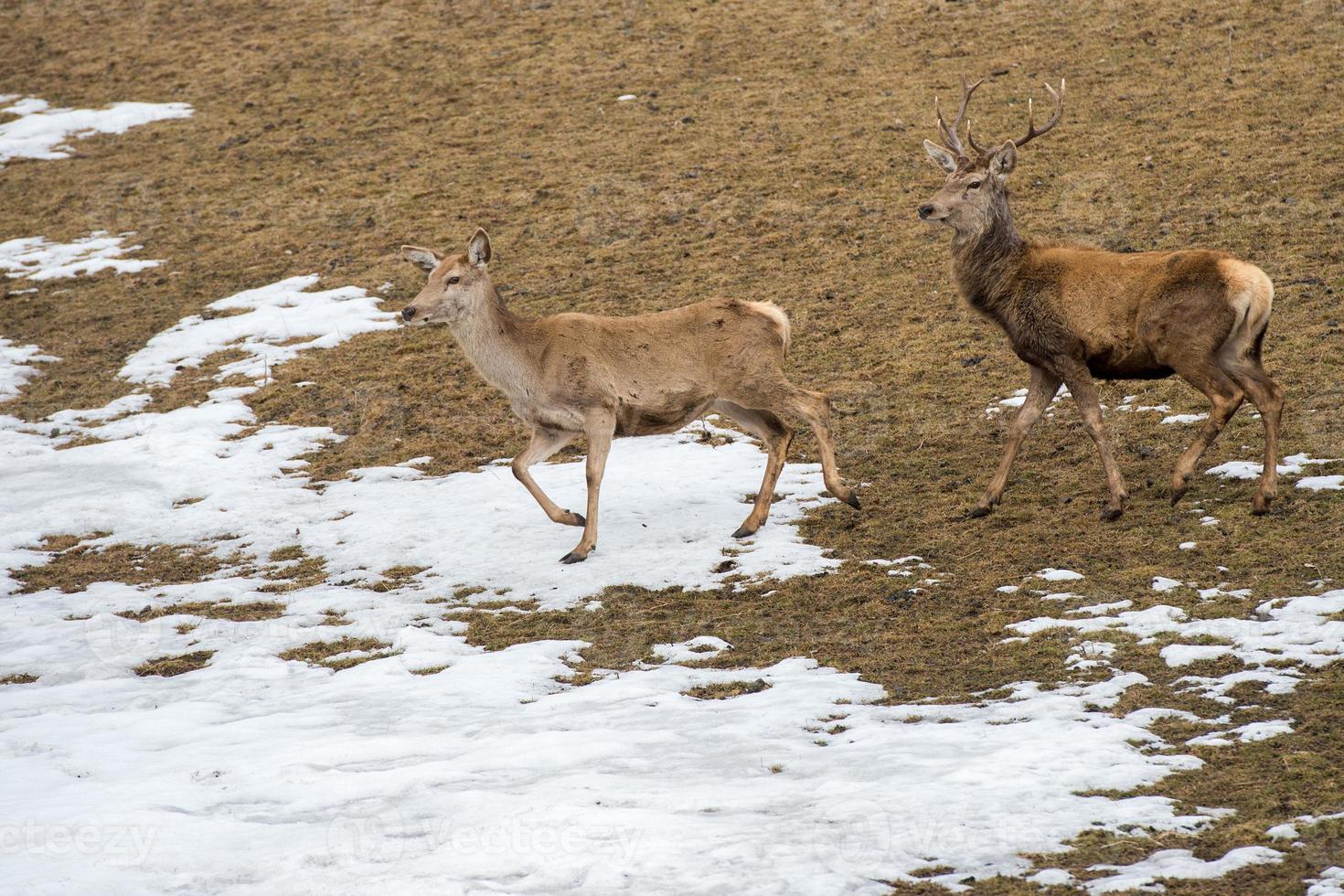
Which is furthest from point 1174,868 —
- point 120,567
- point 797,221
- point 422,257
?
point 797,221

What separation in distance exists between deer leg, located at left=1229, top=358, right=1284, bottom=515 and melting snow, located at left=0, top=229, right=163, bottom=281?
15078 millimetres

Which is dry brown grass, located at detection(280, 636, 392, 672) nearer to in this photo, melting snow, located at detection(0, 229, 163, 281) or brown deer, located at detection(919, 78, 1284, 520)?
brown deer, located at detection(919, 78, 1284, 520)

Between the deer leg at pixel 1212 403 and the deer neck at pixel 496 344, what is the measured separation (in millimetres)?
5019

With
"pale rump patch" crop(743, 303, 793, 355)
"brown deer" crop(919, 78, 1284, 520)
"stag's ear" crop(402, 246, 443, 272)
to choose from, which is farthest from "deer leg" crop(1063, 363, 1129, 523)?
"stag's ear" crop(402, 246, 443, 272)

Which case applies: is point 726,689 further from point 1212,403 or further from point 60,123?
point 60,123

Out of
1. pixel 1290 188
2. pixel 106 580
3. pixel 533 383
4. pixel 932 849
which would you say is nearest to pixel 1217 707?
pixel 932 849

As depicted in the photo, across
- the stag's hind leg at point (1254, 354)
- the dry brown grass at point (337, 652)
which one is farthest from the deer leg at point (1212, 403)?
the dry brown grass at point (337, 652)

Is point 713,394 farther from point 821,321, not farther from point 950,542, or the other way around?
point 821,321

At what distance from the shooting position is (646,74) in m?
22.4

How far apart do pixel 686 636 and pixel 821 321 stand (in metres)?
6.66

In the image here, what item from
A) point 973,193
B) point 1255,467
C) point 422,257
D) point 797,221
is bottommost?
point 1255,467

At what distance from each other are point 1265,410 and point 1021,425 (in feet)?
5.79

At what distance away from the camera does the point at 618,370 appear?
10242mm

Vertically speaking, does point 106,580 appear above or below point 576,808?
below
